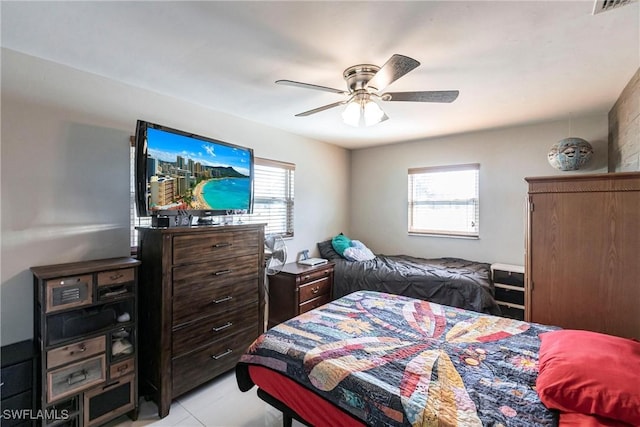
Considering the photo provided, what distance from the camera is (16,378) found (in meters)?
1.70

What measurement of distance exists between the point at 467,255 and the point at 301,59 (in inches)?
139

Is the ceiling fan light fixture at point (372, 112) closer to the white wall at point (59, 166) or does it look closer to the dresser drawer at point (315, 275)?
the white wall at point (59, 166)

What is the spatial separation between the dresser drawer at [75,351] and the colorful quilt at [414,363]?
3.27 ft

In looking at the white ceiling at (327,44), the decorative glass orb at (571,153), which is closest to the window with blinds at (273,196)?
the white ceiling at (327,44)

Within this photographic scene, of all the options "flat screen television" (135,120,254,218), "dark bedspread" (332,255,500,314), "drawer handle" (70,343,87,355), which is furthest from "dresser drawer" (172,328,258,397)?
"dark bedspread" (332,255,500,314)

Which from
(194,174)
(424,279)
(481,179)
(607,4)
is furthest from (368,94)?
(481,179)

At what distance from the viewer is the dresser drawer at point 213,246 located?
7.21 ft

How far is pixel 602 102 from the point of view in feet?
9.38

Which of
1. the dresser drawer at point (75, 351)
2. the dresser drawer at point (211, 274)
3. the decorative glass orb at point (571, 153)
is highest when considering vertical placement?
the decorative glass orb at point (571, 153)

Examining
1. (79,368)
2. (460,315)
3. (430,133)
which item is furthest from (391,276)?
(79,368)

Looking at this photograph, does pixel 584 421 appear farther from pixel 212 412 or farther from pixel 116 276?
pixel 116 276

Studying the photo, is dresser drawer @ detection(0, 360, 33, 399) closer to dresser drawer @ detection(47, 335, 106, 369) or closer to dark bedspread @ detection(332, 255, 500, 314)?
dresser drawer @ detection(47, 335, 106, 369)

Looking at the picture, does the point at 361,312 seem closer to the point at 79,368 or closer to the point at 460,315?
the point at 460,315

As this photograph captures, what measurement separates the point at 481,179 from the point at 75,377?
4.68 meters
